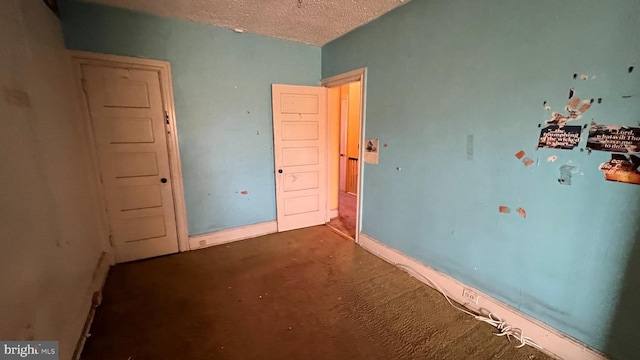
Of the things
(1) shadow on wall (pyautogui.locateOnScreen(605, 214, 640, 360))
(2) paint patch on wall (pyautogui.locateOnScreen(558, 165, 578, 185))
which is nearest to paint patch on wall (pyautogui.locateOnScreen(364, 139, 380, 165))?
(2) paint patch on wall (pyautogui.locateOnScreen(558, 165, 578, 185))

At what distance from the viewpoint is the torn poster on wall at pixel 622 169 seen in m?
1.27

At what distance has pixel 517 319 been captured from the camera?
1.78m

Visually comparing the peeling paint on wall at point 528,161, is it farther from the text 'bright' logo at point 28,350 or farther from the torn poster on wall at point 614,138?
the text 'bright' logo at point 28,350

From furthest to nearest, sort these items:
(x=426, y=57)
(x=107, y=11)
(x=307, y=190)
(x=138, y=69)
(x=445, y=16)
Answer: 1. (x=307, y=190)
2. (x=138, y=69)
3. (x=107, y=11)
4. (x=426, y=57)
5. (x=445, y=16)

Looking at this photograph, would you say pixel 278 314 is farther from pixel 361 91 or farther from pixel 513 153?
pixel 361 91

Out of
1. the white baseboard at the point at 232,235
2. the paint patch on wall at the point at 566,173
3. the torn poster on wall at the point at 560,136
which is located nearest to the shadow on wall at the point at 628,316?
the paint patch on wall at the point at 566,173

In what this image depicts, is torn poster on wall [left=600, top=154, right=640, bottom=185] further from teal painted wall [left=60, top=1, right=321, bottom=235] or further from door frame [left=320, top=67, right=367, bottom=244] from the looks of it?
teal painted wall [left=60, top=1, right=321, bottom=235]

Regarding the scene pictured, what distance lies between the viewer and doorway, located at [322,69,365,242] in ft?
10.1

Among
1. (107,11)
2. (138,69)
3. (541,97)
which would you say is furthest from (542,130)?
(107,11)

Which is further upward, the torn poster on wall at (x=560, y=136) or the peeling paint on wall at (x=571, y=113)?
the peeling paint on wall at (x=571, y=113)

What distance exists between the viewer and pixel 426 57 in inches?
85.9

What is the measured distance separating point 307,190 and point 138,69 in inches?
92.9

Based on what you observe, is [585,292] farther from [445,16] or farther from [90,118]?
[90,118]

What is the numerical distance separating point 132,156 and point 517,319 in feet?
12.1
